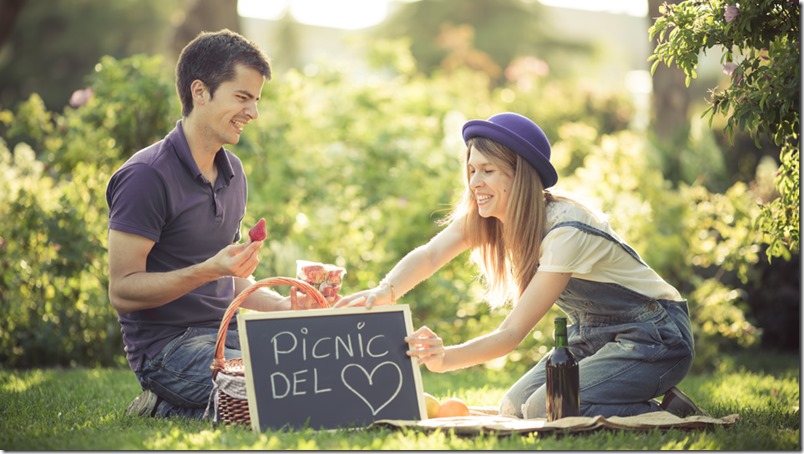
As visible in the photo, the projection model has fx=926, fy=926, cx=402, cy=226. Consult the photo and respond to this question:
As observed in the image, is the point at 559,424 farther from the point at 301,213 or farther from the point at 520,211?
the point at 301,213

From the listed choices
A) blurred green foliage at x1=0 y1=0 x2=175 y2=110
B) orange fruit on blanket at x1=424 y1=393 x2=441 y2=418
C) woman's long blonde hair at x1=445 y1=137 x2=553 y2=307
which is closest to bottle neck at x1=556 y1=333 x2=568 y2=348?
woman's long blonde hair at x1=445 y1=137 x2=553 y2=307

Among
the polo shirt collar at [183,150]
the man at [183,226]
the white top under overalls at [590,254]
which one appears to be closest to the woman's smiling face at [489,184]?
the white top under overalls at [590,254]

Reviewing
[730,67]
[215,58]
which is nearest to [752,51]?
[730,67]

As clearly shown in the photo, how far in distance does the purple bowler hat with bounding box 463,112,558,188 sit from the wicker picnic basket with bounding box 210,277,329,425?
3.16 feet

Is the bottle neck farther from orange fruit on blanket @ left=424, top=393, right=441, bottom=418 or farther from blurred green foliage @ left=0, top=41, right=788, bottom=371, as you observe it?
blurred green foliage @ left=0, top=41, right=788, bottom=371

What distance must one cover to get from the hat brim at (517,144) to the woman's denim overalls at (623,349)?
256mm

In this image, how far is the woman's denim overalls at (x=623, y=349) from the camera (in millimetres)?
3832

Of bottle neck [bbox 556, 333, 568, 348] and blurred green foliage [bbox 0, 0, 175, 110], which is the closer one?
bottle neck [bbox 556, 333, 568, 348]

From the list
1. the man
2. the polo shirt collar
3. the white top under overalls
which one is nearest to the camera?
the white top under overalls

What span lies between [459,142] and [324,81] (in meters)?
1.78

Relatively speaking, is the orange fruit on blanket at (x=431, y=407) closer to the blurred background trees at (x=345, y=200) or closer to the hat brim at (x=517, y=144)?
the hat brim at (x=517, y=144)

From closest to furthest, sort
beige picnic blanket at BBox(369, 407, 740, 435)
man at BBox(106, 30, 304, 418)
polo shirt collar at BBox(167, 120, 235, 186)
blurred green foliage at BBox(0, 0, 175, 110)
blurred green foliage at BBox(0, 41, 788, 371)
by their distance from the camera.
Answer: beige picnic blanket at BBox(369, 407, 740, 435) < man at BBox(106, 30, 304, 418) < polo shirt collar at BBox(167, 120, 235, 186) < blurred green foliage at BBox(0, 41, 788, 371) < blurred green foliage at BBox(0, 0, 175, 110)

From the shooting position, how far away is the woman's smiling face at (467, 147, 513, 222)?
387 centimetres

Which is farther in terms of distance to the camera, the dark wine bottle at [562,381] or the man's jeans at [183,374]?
the man's jeans at [183,374]
